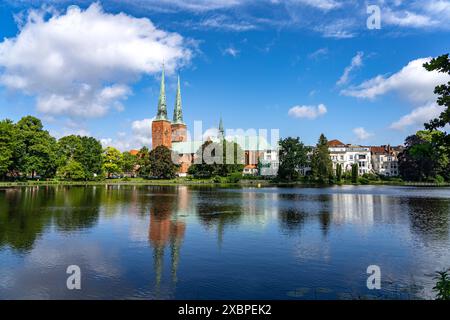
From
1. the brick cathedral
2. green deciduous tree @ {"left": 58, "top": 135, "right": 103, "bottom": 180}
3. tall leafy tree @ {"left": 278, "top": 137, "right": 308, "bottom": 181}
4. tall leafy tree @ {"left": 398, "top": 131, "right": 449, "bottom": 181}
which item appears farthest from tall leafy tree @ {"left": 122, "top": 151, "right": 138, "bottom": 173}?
tall leafy tree @ {"left": 398, "top": 131, "right": 449, "bottom": 181}

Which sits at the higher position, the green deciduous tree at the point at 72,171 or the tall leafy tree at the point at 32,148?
the tall leafy tree at the point at 32,148

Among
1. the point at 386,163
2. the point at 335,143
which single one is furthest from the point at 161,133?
the point at 386,163

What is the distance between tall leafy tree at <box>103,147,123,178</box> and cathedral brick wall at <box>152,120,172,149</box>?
26.1m

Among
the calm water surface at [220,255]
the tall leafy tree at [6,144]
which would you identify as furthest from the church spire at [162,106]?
the calm water surface at [220,255]

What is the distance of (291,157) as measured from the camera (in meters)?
111

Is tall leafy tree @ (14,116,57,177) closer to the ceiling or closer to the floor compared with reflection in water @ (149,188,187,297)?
closer to the ceiling

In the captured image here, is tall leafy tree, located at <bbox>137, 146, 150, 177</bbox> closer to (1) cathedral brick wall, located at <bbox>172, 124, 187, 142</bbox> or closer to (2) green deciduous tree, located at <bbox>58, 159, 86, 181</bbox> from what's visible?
(2) green deciduous tree, located at <bbox>58, 159, 86, 181</bbox>

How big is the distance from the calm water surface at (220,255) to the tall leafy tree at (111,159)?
90.0 metres

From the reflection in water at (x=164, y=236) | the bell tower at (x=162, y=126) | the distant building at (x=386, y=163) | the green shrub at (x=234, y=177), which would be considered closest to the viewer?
the reflection in water at (x=164, y=236)

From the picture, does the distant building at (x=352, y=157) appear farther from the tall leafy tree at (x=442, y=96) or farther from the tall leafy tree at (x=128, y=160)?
the tall leafy tree at (x=442, y=96)

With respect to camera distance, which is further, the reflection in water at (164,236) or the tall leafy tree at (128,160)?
the tall leafy tree at (128,160)

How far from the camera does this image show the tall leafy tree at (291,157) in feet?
365

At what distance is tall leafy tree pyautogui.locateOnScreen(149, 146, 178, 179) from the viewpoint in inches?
4370

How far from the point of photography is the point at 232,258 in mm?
16781
